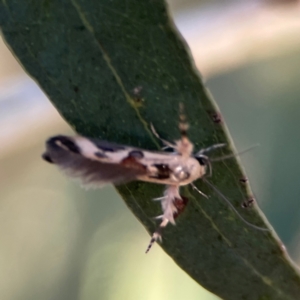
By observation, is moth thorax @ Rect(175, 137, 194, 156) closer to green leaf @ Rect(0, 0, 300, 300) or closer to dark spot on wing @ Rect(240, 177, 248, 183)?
green leaf @ Rect(0, 0, 300, 300)

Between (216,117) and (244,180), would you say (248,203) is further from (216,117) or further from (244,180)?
(216,117)

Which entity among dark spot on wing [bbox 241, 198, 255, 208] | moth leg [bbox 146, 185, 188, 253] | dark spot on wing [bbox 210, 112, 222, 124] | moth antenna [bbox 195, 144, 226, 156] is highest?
dark spot on wing [bbox 210, 112, 222, 124]

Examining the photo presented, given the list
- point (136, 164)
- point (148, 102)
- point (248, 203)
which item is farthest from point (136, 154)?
point (248, 203)

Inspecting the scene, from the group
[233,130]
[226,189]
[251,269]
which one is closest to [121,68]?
[226,189]

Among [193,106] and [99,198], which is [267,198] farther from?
[193,106]

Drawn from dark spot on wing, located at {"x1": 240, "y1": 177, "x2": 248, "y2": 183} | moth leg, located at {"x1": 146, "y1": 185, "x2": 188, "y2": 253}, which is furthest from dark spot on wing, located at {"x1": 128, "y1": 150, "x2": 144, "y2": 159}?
dark spot on wing, located at {"x1": 240, "y1": 177, "x2": 248, "y2": 183}

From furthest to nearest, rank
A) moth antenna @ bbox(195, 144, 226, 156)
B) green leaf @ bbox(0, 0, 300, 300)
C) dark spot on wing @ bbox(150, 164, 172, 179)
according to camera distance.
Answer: dark spot on wing @ bbox(150, 164, 172, 179)
moth antenna @ bbox(195, 144, 226, 156)
green leaf @ bbox(0, 0, 300, 300)

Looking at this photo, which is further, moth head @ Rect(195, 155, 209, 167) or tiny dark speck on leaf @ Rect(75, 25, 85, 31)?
moth head @ Rect(195, 155, 209, 167)
